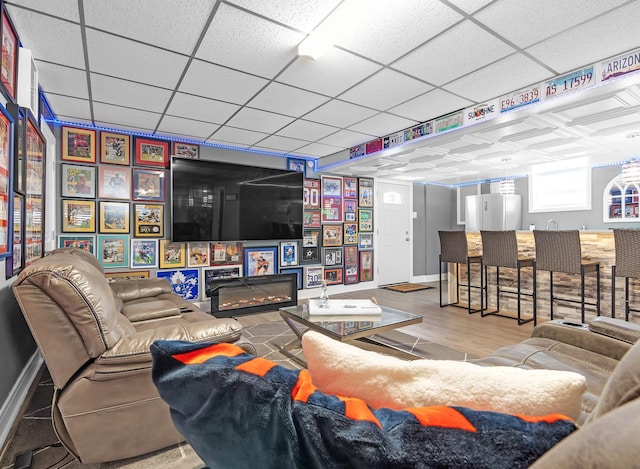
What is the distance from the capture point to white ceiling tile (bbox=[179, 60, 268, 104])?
8.45ft

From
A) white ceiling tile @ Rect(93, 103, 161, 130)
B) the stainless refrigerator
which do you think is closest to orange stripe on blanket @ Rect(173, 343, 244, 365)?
white ceiling tile @ Rect(93, 103, 161, 130)

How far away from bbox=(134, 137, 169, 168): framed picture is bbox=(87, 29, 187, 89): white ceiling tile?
163cm

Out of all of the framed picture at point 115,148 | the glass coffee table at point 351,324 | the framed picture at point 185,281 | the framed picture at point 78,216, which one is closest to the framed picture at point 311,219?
the framed picture at point 185,281

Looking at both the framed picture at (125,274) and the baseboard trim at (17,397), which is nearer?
the baseboard trim at (17,397)

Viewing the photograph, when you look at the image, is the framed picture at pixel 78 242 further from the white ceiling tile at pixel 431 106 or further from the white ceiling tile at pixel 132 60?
the white ceiling tile at pixel 431 106

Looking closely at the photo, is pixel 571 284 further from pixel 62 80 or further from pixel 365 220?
pixel 62 80

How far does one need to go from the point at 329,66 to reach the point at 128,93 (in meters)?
1.89

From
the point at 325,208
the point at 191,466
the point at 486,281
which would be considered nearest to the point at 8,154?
the point at 191,466

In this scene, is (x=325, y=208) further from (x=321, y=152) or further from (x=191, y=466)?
(x=191, y=466)

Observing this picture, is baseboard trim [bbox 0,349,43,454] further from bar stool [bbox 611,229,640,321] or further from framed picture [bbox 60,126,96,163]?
bar stool [bbox 611,229,640,321]

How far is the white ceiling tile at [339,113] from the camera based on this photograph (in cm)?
326

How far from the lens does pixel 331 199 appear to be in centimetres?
570

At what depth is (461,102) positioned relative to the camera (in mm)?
3182

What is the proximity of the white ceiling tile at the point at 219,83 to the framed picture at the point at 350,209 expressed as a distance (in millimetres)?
3131
